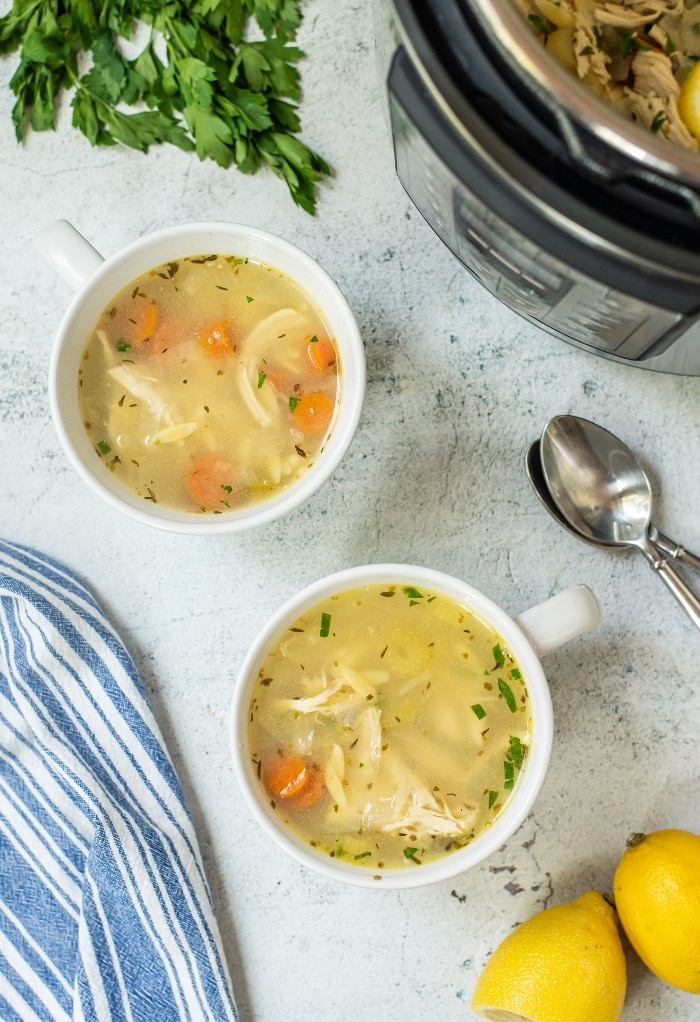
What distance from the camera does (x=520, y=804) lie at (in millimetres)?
1309

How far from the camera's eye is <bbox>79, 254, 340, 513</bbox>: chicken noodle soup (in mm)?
1390

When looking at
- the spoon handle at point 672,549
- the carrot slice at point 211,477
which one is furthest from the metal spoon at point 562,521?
the carrot slice at point 211,477

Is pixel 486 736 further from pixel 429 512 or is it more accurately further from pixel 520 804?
pixel 429 512

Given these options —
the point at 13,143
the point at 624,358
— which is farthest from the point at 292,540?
the point at 13,143

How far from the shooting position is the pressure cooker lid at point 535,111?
0.91m

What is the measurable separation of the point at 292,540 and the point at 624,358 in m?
0.59

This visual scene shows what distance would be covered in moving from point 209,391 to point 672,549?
739 mm

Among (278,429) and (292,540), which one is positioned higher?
(278,429)

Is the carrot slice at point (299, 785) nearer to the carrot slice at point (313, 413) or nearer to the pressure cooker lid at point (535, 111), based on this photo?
the carrot slice at point (313, 413)

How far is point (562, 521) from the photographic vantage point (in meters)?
1.51

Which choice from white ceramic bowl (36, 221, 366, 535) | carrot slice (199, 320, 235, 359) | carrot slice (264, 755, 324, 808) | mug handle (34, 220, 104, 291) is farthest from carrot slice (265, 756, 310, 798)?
mug handle (34, 220, 104, 291)

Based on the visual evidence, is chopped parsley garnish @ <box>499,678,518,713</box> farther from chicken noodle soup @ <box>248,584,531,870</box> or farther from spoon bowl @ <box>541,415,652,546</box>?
spoon bowl @ <box>541,415,652,546</box>

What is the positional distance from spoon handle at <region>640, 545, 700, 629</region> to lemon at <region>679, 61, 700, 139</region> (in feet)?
2.03

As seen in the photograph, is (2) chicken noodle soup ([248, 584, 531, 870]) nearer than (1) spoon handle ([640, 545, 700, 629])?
Yes
